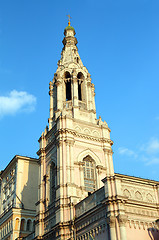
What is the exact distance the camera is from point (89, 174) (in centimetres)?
3831

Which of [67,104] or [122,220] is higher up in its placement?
[67,104]

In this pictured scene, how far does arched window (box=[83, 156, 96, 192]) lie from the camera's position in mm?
37375

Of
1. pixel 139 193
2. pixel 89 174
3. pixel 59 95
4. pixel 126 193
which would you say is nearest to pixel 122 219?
pixel 126 193

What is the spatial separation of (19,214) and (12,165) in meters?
8.87

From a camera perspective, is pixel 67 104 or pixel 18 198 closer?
pixel 67 104

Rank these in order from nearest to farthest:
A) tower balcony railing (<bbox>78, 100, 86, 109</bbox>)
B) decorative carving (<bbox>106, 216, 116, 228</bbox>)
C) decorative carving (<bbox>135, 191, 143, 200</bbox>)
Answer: decorative carving (<bbox>106, 216, 116, 228</bbox>), decorative carving (<bbox>135, 191, 143, 200</bbox>), tower balcony railing (<bbox>78, 100, 86, 109</bbox>)

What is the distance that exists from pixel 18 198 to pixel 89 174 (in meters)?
14.9

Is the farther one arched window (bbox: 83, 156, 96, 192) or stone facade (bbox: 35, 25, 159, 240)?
arched window (bbox: 83, 156, 96, 192)

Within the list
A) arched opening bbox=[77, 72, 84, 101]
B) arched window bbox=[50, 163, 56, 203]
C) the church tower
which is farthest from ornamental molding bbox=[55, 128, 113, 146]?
arched opening bbox=[77, 72, 84, 101]

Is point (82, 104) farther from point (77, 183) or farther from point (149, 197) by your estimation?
point (149, 197)

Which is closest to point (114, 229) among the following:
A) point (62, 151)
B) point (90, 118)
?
point (62, 151)

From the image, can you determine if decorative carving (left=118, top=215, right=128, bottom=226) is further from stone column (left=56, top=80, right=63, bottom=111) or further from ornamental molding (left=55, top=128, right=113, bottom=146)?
stone column (left=56, top=80, right=63, bottom=111)

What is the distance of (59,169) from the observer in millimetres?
36562

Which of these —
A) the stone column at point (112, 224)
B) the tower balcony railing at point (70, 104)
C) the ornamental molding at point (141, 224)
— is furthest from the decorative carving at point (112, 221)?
the tower balcony railing at point (70, 104)
